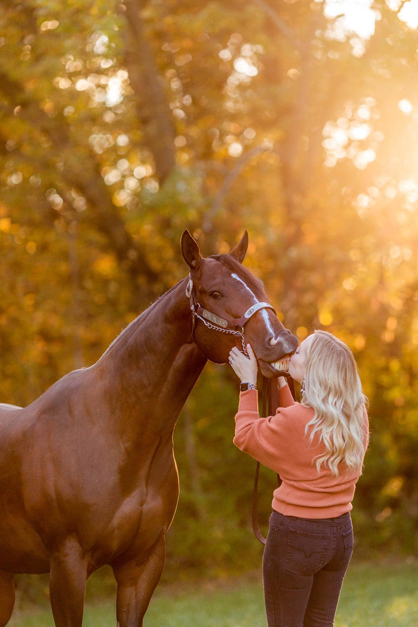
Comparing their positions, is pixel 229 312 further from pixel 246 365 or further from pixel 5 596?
pixel 5 596

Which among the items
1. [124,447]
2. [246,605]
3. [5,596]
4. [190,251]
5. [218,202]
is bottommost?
[246,605]

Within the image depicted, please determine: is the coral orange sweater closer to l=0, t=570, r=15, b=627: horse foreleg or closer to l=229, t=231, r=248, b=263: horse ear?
l=229, t=231, r=248, b=263: horse ear

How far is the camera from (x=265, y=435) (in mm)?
2760

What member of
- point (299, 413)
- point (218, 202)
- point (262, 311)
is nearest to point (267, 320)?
point (262, 311)

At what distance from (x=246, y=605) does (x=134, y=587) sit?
5.00 metres

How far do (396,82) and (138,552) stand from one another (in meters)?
7.56

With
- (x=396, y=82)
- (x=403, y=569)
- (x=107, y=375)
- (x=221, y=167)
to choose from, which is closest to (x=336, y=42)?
(x=396, y=82)

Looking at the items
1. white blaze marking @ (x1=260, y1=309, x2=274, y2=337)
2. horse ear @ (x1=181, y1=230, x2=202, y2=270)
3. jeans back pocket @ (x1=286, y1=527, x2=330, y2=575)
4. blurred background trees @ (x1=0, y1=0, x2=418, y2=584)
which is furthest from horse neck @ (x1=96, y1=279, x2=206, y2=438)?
blurred background trees @ (x1=0, y1=0, x2=418, y2=584)

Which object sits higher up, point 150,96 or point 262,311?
point 262,311

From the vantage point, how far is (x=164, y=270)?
1008cm

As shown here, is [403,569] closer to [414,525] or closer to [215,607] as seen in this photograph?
[414,525]

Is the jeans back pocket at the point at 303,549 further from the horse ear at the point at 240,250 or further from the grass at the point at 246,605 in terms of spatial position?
the grass at the point at 246,605

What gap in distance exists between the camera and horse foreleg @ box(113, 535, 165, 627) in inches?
127

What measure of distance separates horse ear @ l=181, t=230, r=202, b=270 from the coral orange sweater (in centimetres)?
74
